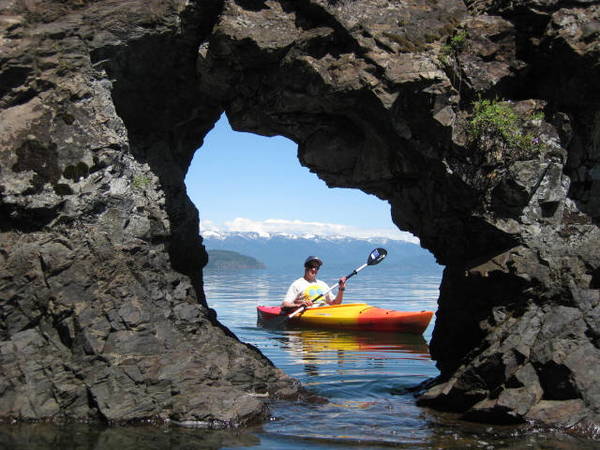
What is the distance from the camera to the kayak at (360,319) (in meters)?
19.9

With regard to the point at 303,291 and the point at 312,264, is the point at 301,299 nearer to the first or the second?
the point at 303,291

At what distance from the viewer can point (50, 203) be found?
29.7 ft

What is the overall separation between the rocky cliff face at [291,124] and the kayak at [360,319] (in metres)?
9.09

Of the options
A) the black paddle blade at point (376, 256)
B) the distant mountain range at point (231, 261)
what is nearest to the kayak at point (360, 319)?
the black paddle blade at point (376, 256)

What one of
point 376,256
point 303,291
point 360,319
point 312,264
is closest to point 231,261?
point 360,319

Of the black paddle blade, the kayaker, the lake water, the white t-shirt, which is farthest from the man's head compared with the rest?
the lake water

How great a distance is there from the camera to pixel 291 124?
11.0 metres

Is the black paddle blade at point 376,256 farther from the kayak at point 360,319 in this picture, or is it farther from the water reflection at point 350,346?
the kayak at point 360,319

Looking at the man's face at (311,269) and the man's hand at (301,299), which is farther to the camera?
the man's hand at (301,299)

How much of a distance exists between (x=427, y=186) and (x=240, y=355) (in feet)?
12.7

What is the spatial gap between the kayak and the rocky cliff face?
29.8 ft

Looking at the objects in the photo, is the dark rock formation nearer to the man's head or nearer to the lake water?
the lake water

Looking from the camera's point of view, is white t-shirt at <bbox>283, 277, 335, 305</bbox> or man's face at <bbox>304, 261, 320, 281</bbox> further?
white t-shirt at <bbox>283, 277, 335, 305</bbox>

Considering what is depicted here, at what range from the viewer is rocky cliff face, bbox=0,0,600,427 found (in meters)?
8.67
